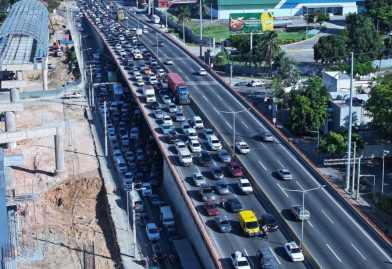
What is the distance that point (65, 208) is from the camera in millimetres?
64688

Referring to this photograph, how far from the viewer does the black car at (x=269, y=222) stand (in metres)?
49.9

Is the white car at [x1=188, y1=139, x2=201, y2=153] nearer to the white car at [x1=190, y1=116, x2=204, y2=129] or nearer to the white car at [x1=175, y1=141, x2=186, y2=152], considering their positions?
the white car at [x1=175, y1=141, x2=186, y2=152]

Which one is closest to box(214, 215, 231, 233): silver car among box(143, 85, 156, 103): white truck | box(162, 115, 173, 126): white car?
box(162, 115, 173, 126): white car

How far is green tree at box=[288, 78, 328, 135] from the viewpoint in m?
77.9

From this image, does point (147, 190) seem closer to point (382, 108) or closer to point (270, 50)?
point (382, 108)

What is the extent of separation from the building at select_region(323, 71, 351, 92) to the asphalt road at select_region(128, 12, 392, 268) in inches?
545

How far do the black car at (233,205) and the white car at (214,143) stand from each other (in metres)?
12.6

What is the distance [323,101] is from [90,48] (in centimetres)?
7128

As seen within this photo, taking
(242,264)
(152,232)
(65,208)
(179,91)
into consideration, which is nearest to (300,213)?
(242,264)

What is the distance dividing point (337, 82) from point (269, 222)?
40.8 metres

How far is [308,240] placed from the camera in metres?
48.3

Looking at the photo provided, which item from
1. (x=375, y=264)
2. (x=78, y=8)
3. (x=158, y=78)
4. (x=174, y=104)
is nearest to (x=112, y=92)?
(x=158, y=78)

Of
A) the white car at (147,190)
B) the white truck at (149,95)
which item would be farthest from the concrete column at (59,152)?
the white truck at (149,95)

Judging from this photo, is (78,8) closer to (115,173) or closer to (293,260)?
(115,173)
